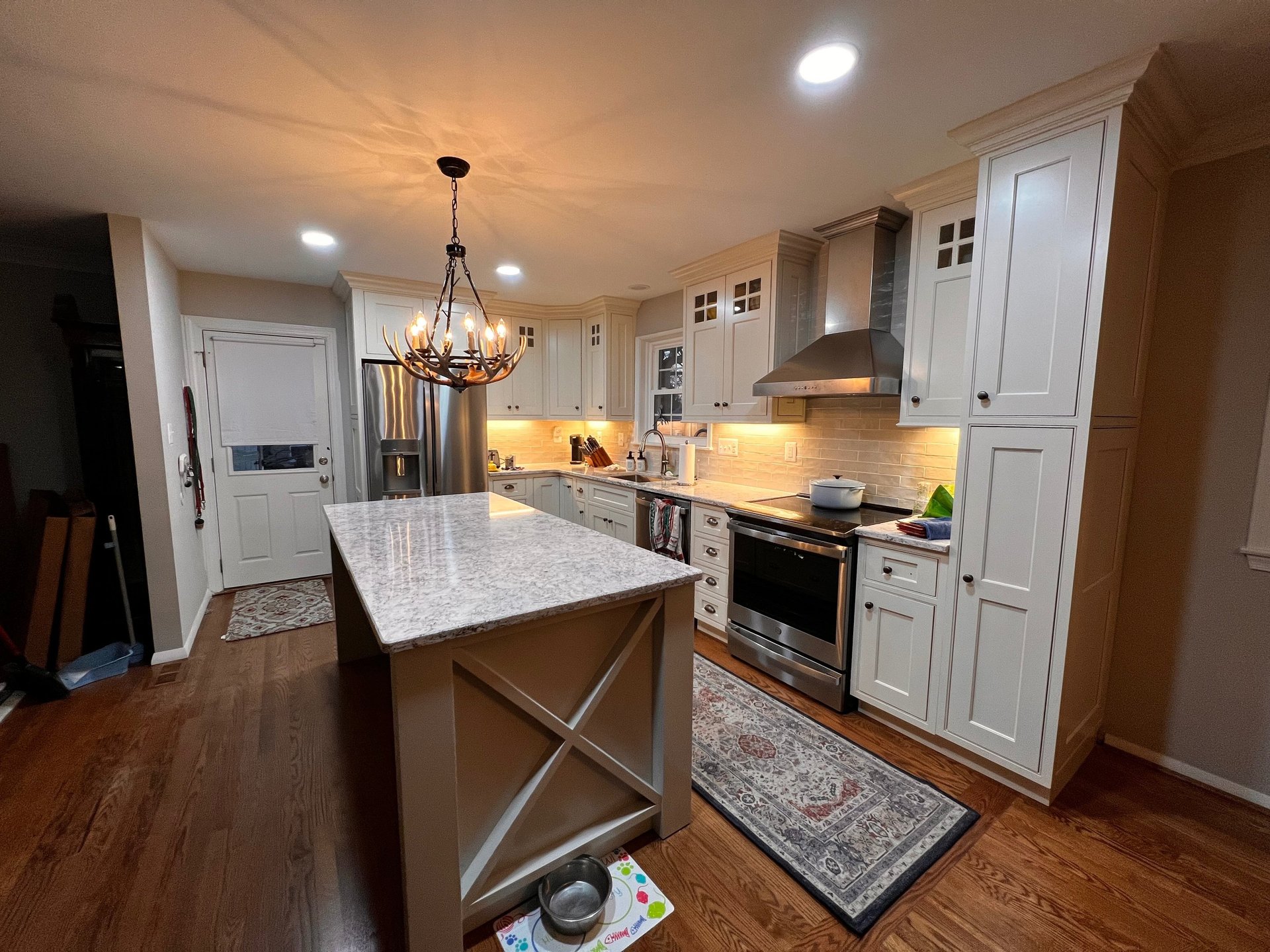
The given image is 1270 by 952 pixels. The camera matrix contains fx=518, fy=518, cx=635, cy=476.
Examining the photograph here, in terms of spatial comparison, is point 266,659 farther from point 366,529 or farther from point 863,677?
point 863,677

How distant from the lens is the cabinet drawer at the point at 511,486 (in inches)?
184

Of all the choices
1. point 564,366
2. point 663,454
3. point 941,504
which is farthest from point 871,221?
point 564,366

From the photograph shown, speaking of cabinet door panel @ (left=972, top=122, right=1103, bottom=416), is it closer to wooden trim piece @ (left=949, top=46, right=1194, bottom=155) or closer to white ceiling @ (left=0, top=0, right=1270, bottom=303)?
wooden trim piece @ (left=949, top=46, right=1194, bottom=155)

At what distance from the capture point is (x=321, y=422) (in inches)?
174

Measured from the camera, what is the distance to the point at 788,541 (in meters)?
2.64

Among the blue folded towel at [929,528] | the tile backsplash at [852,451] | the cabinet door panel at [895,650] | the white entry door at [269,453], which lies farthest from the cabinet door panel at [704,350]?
the white entry door at [269,453]

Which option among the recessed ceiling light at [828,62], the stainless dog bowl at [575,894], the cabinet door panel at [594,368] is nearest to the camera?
the stainless dog bowl at [575,894]

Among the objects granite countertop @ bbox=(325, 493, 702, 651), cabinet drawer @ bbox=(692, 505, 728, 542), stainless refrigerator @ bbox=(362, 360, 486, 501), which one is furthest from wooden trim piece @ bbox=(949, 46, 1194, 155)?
stainless refrigerator @ bbox=(362, 360, 486, 501)

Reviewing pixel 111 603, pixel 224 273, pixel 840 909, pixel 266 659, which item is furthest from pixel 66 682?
pixel 840 909

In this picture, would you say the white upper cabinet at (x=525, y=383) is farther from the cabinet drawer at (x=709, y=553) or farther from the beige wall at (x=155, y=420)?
the cabinet drawer at (x=709, y=553)

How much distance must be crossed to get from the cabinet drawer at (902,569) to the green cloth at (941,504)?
0.32 meters

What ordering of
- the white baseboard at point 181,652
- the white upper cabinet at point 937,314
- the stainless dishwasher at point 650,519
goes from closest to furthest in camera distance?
the white upper cabinet at point 937,314
the white baseboard at point 181,652
the stainless dishwasher at point 650,519

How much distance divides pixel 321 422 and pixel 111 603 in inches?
71.7

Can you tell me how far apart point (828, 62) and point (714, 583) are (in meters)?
2.56
